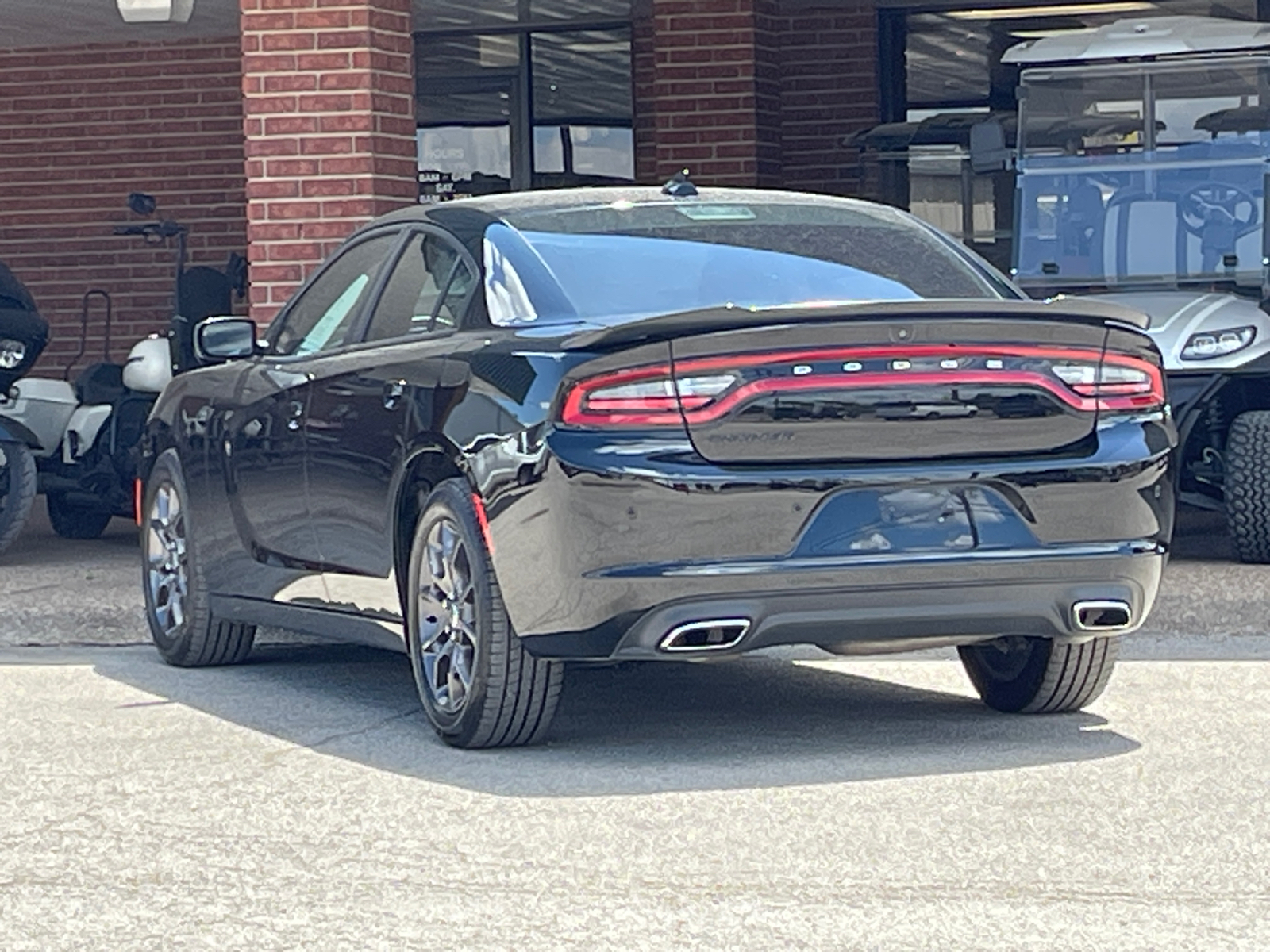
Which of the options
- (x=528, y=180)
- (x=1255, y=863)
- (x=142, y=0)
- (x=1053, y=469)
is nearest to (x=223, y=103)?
(x=528, y=180)

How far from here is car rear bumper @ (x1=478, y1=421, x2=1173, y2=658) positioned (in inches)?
251

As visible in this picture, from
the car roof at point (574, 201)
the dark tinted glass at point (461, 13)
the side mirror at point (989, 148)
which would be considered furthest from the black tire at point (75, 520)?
the car roof at point (574, 201)

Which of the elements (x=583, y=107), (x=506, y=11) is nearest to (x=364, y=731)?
(x=506, y=11)

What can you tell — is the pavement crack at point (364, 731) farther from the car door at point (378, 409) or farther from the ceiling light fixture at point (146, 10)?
the ceiling light fixture at point (146, 10)

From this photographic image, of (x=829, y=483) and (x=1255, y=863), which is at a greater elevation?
(x=829, y=483)

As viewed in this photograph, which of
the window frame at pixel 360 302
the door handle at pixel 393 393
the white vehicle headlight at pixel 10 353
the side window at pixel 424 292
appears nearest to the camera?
the door handle at pixel 393 393

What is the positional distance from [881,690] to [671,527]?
1.89 metres

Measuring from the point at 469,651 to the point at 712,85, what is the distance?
8.73 m

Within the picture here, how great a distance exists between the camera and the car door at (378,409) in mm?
7215

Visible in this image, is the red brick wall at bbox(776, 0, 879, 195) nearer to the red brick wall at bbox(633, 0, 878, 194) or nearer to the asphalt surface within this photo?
the red brick wall at bbox(633, 0, 878, 194)

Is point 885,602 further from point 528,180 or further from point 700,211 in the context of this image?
point 528,180

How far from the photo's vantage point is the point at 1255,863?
5.47 meters

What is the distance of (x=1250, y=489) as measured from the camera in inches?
410

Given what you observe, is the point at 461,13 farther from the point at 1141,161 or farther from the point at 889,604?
the point at 889,604
